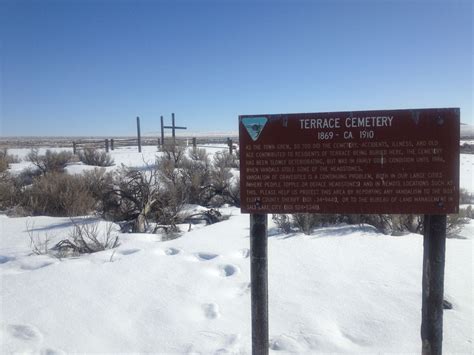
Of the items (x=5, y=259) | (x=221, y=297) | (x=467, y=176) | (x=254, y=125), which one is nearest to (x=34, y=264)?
(x=5, y=259)

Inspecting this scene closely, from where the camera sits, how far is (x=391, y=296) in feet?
11.9

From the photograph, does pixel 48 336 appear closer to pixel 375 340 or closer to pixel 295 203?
pixel 295 203

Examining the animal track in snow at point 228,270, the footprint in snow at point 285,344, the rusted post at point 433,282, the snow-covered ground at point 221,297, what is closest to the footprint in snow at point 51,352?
the snow-covered ground at point 221,297

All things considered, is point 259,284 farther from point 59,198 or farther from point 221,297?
point 59,198

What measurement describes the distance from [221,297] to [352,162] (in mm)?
1973

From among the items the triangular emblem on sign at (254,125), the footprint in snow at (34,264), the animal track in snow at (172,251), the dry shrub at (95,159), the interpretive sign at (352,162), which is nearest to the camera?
the interpretive sign at (352,162)

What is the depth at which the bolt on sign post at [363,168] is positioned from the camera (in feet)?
7.86

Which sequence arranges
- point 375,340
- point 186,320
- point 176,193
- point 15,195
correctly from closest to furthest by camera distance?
point 375,340 → point 186,320 → point 176,193 → point 15,195

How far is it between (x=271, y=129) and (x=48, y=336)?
235 centimetres

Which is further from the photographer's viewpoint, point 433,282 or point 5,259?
point 5,259

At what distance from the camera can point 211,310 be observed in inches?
136

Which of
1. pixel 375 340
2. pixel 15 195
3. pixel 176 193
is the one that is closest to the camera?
pixel 375 340

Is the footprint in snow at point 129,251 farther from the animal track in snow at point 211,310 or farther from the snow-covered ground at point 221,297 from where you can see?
the animal track in snow at point 211,310

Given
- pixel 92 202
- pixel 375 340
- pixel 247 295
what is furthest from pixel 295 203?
pixel 92 202
